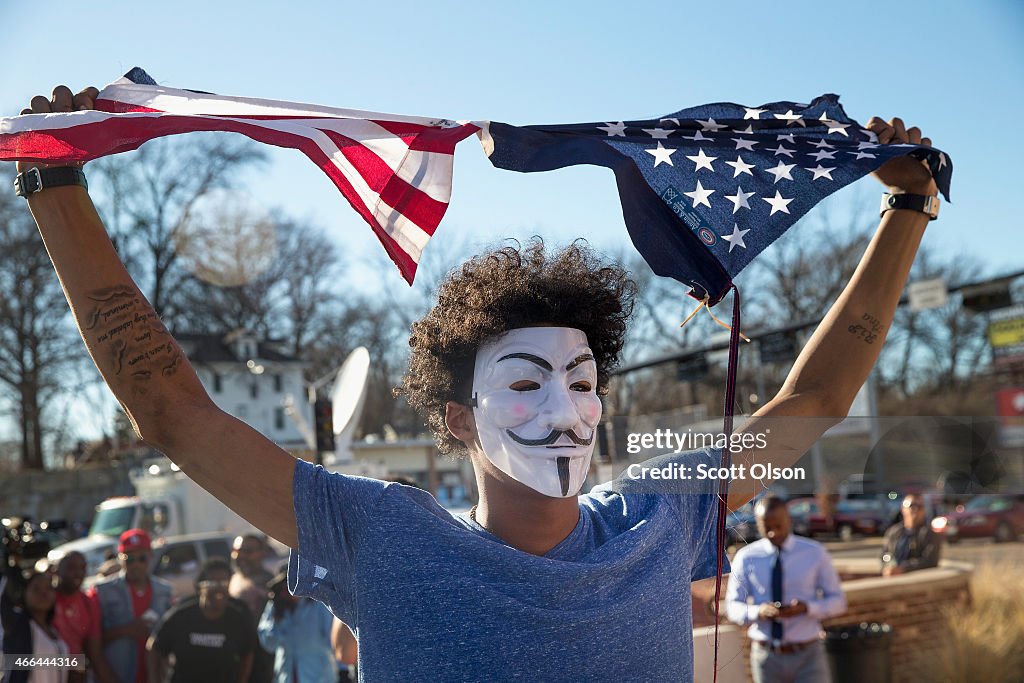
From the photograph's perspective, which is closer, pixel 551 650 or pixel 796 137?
pixel 551 650

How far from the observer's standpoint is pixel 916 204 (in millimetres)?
2869

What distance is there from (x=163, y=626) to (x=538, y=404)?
5.98m

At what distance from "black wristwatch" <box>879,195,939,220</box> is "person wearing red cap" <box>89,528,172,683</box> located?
7154mm

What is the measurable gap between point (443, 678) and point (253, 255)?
37.0 m

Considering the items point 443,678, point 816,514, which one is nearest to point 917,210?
point 443,678

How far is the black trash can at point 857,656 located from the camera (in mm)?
8062

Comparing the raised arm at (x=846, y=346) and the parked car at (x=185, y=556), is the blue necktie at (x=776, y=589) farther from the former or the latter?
the parked car at (x=185, y=556)

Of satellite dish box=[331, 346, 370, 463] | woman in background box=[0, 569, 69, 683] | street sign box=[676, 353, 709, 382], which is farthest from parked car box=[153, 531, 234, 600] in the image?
street sign box=[676, 353, 709, 382]

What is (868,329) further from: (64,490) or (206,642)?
(64,490)

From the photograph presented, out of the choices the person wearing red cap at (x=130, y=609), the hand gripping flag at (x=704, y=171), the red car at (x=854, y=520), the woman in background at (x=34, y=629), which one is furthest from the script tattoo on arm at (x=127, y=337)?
the red car at (x=854, y=520)

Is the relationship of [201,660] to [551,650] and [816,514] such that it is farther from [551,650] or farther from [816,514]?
[816,514]

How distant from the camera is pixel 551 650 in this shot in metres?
2.15

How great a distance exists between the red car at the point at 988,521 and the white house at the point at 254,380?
24.0 meters

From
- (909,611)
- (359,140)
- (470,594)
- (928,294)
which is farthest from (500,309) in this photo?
(928,294)
